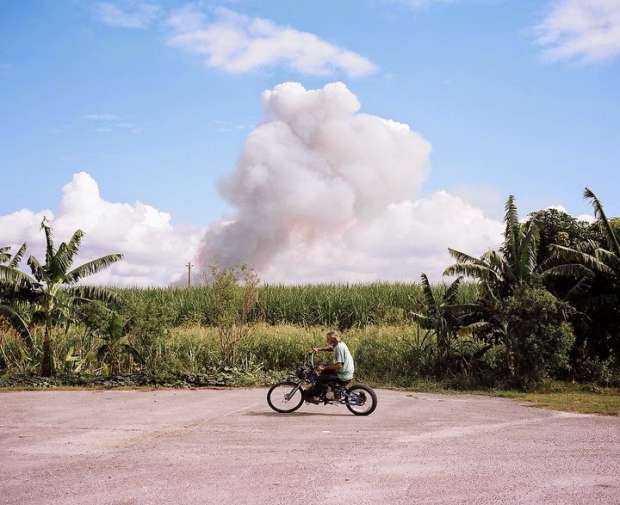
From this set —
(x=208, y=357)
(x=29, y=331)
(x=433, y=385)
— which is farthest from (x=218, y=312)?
(x=433, y=385)

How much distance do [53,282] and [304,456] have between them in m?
17.7

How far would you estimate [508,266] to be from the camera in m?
23.5

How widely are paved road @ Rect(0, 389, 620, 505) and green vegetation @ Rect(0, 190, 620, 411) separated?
240 inches

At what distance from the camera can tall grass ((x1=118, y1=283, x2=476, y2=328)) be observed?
37.3 metres

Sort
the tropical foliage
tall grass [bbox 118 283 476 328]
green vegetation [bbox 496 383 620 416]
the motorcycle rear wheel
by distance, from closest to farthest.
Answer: the motorcycle rear wheel, green vegetation [bbox 496 383 620 416], the tropical foliage, tall grass [bbox 118 283 476 328]

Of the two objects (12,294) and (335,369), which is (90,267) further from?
(335,369)

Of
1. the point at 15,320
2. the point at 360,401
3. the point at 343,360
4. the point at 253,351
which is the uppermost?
the point at 15,320

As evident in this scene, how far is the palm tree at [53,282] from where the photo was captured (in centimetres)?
2473

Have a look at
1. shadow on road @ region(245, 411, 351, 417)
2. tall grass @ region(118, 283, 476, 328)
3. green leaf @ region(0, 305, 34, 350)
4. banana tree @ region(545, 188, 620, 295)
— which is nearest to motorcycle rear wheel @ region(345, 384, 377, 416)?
shadow on road @ region(245, 411, 351, 417)

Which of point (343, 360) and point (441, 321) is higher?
point (441, 321)

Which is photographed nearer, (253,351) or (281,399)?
(281,399)

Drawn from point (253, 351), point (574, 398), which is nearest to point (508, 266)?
point (574, 398)

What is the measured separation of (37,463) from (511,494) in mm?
6405

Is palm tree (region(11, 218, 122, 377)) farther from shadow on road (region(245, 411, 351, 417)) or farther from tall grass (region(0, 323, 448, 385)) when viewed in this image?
shadow on road (region(245, 411, 351, 417))
